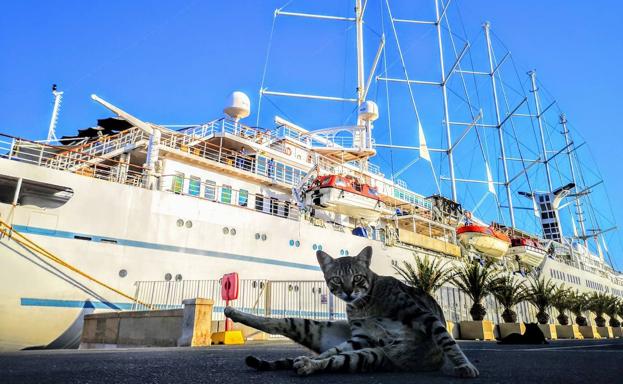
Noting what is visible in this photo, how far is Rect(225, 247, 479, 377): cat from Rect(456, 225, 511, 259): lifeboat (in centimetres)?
3039

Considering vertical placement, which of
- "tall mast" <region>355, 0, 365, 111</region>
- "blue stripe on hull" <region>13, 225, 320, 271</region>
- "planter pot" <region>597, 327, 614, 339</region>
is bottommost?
"planter pot" <region>597, 327, 614, 339</region>

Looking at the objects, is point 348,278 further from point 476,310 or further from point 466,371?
point 476,310

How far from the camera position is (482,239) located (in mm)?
31203

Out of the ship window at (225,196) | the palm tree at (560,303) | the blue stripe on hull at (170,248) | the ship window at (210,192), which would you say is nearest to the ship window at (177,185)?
the ship window at (210,192)

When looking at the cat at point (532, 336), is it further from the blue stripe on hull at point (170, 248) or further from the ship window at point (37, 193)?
the ship window at point (37, 193)

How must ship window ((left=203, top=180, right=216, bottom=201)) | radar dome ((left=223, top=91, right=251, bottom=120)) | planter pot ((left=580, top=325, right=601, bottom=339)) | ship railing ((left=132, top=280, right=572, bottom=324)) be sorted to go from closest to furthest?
1. ship railing ((left=132, top=280, right=572, bottom=324))
2. ship window ((left=203, top=180, right=216, bottom=201))
3. radar dome ((left=223, top=91, right=251, bottom=120))
4. planter pot ((left=580, top=325, right=601, bottom=339))

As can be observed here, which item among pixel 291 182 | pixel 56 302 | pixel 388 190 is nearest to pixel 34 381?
pixel 56 302

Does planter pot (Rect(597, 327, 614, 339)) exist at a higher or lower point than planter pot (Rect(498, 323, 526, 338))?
lower

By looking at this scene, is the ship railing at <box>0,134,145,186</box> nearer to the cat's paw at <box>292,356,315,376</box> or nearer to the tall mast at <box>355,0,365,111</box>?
the cat's paw at <box>292,356,315,376</box>

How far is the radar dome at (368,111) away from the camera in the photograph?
29797 mm

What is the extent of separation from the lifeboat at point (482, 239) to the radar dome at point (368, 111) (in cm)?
1133

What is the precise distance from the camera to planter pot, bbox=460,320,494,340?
16.6 m

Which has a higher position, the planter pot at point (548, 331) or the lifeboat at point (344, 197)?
the lifeboat at point (344, 197)

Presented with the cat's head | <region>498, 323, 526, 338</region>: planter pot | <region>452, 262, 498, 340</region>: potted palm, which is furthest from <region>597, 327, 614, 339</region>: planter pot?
the cat's head
